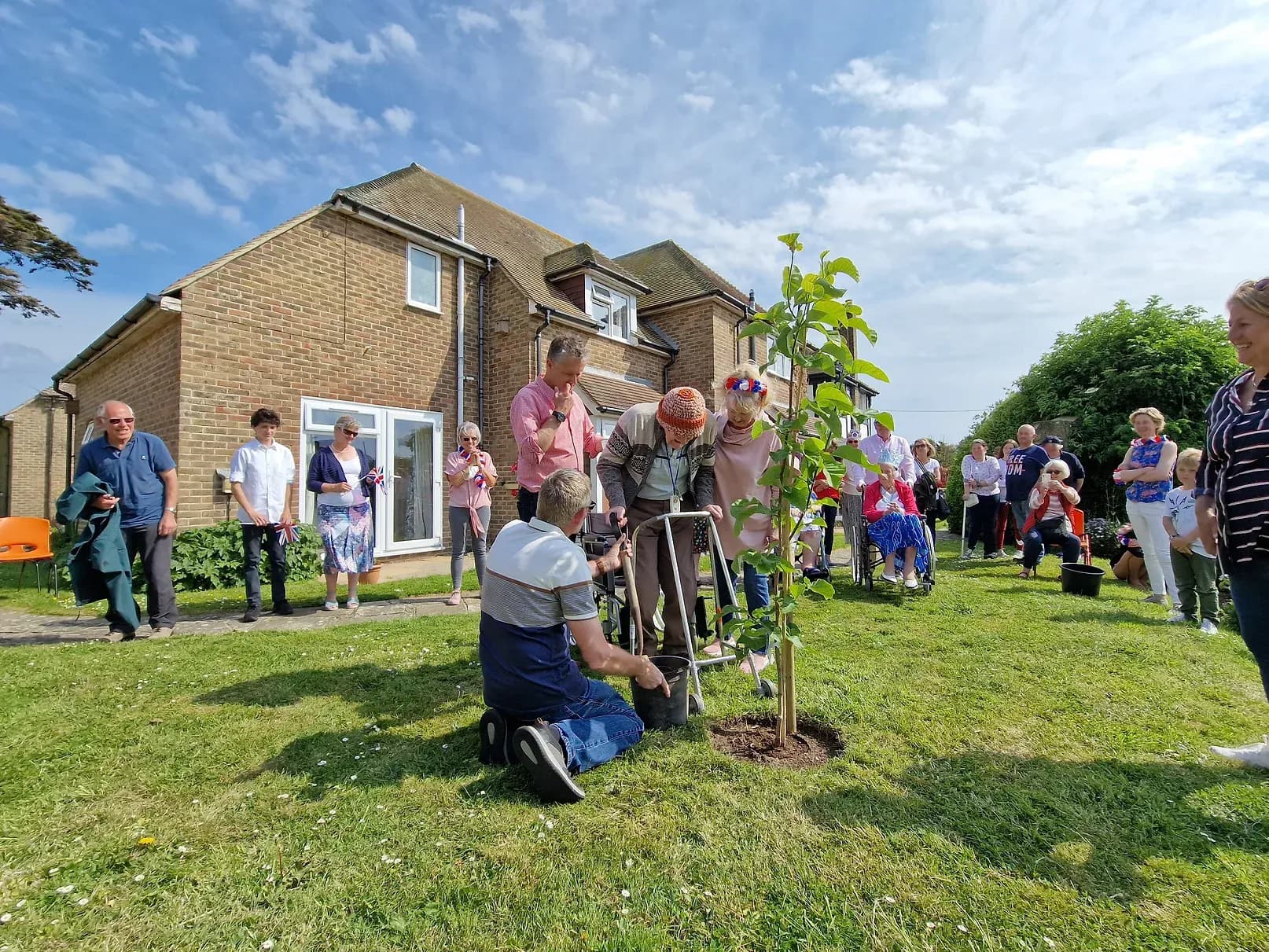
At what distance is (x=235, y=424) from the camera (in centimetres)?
878

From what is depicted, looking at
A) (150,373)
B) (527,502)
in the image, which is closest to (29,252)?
(150,373)

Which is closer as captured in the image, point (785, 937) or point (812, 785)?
point (785, 937)

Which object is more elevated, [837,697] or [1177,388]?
[1177,388]

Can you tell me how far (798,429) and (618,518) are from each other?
130cm

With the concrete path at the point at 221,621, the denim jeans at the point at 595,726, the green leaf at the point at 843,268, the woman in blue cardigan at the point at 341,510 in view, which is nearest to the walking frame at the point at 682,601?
the denim jeans at the point at 595,726

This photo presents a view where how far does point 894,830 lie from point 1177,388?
46.5ft

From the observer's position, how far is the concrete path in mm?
5402

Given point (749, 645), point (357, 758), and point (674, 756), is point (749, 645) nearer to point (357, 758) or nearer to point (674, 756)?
point (674, 756)

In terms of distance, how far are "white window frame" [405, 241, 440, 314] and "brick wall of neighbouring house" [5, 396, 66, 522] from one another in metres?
17.4

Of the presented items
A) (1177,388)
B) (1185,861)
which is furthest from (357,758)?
(1177,388)

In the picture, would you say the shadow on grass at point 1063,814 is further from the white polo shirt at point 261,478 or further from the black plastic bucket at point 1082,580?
the white polo shirt at point 261,478

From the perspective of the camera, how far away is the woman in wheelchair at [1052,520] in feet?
24.9

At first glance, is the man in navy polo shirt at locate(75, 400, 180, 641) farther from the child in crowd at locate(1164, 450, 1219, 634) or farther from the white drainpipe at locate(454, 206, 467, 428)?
the child in crowd at locate(1164, 450, 1219, 634)

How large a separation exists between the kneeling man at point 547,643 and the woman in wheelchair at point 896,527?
457cm
